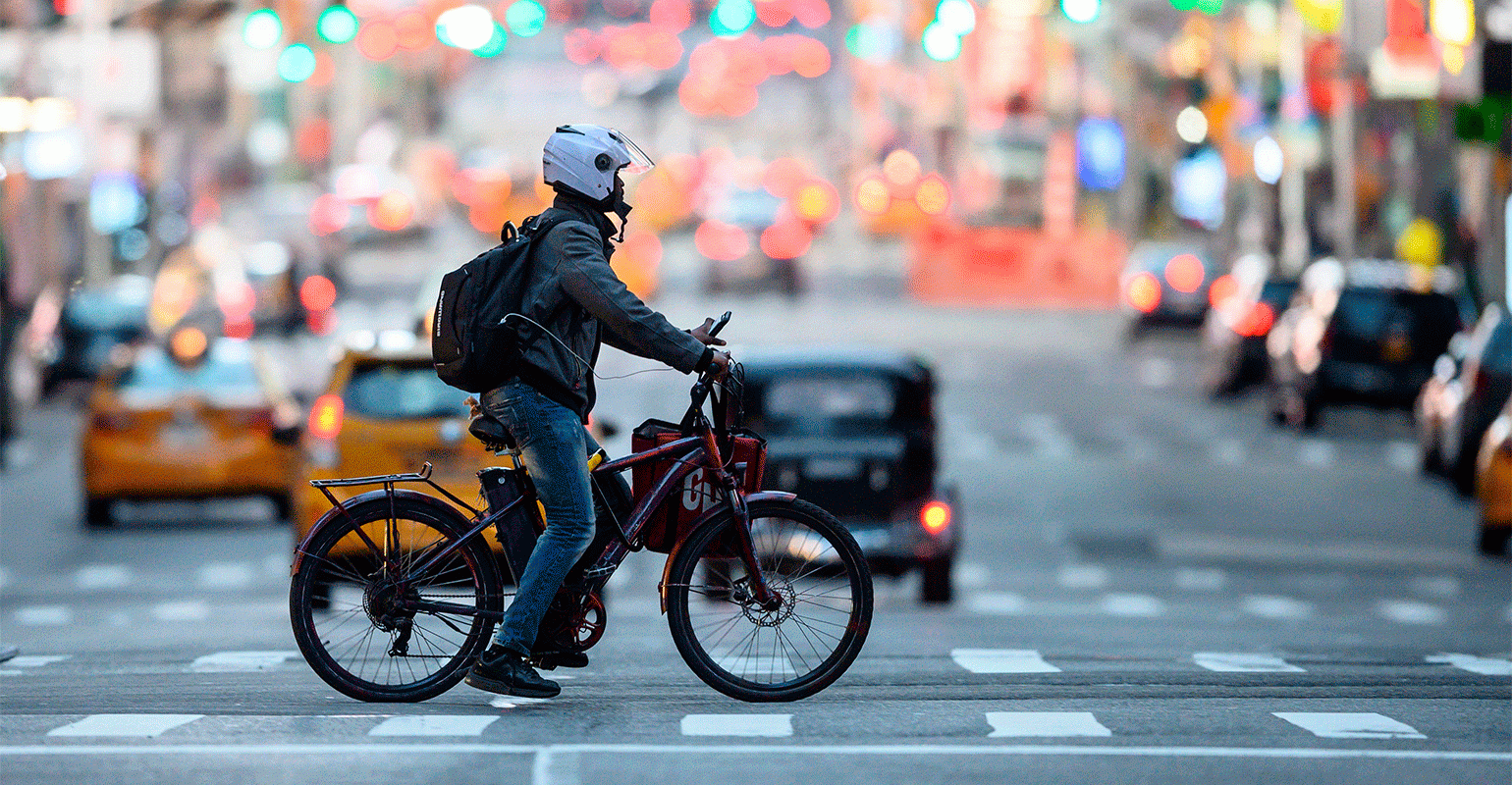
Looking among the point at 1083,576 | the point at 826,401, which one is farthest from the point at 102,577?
the point at 1083,576

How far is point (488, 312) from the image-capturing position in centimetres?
831

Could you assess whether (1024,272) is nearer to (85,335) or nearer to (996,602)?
(85,335)

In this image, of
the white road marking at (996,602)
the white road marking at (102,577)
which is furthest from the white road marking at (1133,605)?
the white road marking at (102,577)

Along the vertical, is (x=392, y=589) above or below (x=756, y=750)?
above

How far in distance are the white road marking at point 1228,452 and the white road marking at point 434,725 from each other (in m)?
20.3

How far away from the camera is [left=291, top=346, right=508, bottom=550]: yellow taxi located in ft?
51.3

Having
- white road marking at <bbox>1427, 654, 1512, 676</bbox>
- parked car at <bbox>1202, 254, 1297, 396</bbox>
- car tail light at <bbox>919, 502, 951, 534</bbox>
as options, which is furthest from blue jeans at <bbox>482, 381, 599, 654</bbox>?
parked car at <bbox>1202, 254, 1297, 396</bbox>

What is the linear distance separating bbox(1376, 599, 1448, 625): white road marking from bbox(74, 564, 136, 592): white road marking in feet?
27.8

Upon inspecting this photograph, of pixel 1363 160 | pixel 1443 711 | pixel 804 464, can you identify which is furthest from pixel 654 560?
pixel 1363 160

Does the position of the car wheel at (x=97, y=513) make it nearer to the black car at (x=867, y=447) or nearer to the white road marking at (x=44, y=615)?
the white road marking at (x=44, y=615)

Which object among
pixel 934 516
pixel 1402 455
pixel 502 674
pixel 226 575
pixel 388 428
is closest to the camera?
pixel 502 674

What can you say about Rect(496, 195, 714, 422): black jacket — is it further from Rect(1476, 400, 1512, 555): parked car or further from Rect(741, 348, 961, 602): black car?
Rect(1476, 400, 1512, 555): parked car

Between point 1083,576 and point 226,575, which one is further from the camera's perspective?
point 1083,576

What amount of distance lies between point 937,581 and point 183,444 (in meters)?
7.80
